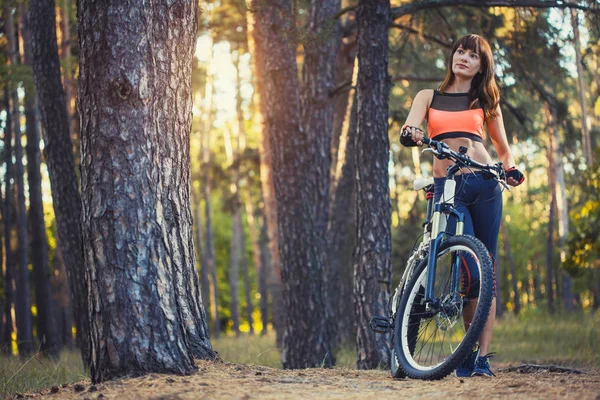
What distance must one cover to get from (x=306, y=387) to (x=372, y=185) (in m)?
3.89

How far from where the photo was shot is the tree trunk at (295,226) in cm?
971

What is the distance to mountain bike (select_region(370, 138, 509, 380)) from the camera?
4.59 m

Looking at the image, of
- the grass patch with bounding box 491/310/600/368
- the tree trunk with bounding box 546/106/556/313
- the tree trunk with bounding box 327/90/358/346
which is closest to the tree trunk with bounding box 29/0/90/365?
the tree trunk with bounding box 327/90/358/346

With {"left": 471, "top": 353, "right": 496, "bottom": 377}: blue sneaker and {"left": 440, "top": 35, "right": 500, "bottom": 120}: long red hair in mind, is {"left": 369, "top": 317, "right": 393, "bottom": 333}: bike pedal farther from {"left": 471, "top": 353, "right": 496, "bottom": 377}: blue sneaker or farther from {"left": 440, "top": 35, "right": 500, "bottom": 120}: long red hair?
{"left": 440, "top": 35, "right": 500, "bottom": 120}: long red hair

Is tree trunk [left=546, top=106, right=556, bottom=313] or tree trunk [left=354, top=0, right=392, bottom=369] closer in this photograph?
tree trunk [left=354, top=0, right=392, bottom=369]

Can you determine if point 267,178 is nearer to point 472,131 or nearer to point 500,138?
point 500,138

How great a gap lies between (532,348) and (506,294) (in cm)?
4683

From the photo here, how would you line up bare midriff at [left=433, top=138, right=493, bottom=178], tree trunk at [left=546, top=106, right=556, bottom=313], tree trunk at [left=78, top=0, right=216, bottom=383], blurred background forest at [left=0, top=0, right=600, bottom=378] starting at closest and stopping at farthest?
tree trunk at [left=78, top=0, right=216, bottom=383] → bare midriff at [left=433, top=138, right=493, bottom=178] → blurred background forest at [left=0, top=0, right=600, bottom=378] → tree trunk at [left=546, top=106, right=556, bottom=313]

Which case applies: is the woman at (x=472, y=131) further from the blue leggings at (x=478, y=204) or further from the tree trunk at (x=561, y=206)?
the tree trunk at (x=561, y=206)

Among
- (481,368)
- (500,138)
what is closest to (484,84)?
(500,138)

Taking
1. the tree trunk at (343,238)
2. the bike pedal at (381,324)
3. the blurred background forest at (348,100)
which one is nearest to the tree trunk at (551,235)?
the blurred background forest at (348,100)

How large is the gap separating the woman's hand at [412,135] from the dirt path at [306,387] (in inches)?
58.2

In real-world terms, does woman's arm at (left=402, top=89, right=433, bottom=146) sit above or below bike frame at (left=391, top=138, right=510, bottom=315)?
above

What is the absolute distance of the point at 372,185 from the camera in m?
8.10
